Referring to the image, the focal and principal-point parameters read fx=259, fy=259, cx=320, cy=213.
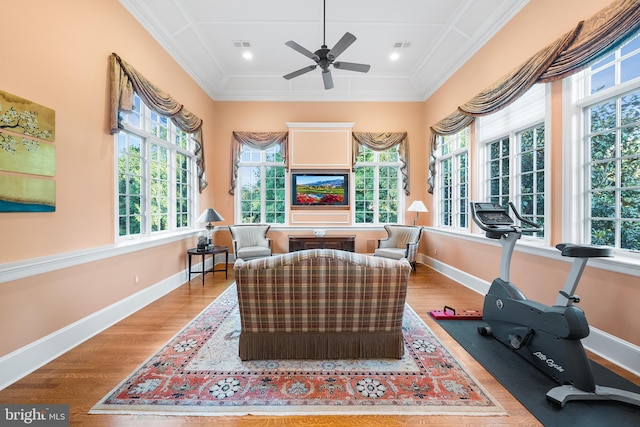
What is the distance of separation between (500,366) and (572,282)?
0.87 metres

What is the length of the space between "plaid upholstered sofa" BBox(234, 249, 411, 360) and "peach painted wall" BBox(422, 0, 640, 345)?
5.94ft

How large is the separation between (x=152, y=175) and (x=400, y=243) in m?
4.64

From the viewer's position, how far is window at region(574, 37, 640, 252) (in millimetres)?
2201

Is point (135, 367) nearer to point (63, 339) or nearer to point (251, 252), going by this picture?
point (63, 339)

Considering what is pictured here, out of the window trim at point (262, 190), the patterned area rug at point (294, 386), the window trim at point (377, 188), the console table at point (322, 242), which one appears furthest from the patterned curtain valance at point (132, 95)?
the window trim at point (377, 188)

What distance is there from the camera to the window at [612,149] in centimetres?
220

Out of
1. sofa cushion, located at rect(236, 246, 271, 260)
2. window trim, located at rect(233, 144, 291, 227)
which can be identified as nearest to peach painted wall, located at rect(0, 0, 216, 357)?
sofa cushion, located at rect(236, 246, 271, 260)

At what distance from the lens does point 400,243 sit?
544 centimetres

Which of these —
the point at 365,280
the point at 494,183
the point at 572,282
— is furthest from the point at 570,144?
the point at 365,280

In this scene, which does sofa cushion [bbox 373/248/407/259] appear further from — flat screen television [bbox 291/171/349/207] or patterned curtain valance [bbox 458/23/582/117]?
patterned curtain valance [bbox 458/23/582/117]

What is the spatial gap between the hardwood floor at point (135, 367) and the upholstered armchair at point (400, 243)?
54.2 inches

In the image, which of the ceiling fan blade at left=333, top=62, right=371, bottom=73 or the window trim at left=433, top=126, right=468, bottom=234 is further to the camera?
the window trim at left=433, top=126, right=468, bottom=234

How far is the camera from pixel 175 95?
426 cm

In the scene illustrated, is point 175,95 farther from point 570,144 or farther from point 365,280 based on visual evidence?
point 570,144
